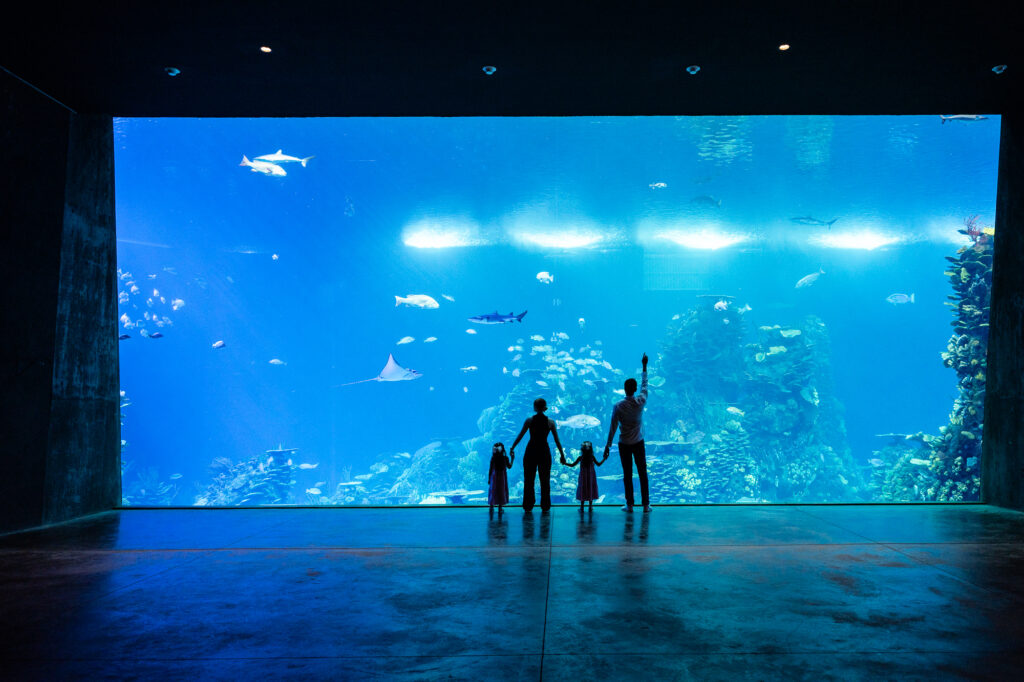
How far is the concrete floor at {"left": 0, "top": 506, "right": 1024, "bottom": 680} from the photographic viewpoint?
251 centimetres

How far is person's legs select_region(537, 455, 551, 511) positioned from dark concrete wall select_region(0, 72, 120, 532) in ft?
16.9

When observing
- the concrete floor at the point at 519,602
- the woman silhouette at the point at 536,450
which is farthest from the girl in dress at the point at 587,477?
the concrete floor at the point at 519,602

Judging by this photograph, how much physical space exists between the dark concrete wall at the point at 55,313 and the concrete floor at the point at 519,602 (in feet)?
3.22

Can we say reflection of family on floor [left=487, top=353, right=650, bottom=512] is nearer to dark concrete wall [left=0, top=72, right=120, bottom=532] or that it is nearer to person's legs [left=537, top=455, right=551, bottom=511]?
person's legs [left=537, top=455, right=551, bottom=511]

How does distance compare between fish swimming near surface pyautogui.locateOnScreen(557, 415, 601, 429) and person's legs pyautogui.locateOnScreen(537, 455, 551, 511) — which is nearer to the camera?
person's legs pyautogui.locateOnScreen(537, 455, 551, 511)

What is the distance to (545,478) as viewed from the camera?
739cm

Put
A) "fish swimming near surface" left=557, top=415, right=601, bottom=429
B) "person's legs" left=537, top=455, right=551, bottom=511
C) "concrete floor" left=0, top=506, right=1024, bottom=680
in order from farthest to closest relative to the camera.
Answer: "fish swimming near surface" left=557, top=415, right=601, bottom=429 → "person's legs" left=537, top=455, right=551, bottom=511 → "concrete floor" left=0, top=506, right=1024, bottom=680

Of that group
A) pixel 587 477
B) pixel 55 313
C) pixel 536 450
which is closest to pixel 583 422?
pixel 587 477

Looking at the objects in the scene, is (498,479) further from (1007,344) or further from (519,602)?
(1007,344)
